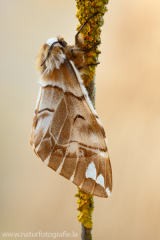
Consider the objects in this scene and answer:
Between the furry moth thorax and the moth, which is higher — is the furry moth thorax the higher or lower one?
the higher one

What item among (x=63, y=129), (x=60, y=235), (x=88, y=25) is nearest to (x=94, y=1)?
(x=88, y=25)

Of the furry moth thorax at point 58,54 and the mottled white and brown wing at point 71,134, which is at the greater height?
the furry moth thorax at point 58,54

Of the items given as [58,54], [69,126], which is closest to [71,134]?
[69,126]

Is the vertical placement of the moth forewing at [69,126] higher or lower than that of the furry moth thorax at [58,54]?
lower

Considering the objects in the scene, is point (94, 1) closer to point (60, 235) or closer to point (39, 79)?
point (39, 79)

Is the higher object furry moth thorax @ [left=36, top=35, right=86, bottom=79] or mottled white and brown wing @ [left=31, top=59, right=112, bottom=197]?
furry moth thorax @ [left=36, top=35, right=86, bottom=79]
